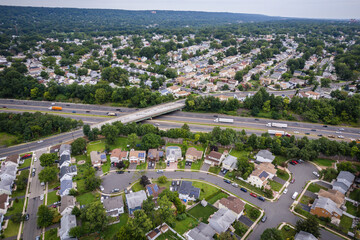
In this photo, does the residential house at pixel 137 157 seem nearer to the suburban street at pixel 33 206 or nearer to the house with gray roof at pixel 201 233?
the suburban street at pixel 33 206

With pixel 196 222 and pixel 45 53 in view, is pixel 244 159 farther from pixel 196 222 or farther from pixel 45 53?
pixel 45 53

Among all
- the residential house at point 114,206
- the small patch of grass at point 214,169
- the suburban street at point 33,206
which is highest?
the residential house at point 114,206

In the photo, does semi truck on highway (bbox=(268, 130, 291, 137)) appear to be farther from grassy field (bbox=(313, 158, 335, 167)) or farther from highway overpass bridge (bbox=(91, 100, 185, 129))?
highway overpass bridge (bbox=(91, 100, 185, 129))

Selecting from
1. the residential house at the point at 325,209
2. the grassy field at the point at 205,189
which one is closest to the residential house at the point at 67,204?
the grassy field at the point at 205,189

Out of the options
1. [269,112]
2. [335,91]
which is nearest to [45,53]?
[269,112]

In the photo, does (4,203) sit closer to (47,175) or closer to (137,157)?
(47,175)

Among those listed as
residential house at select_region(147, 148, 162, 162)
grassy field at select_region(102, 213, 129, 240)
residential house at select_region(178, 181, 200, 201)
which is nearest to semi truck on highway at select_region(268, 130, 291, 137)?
residential house at select_region(178, 181, 200, 201)
